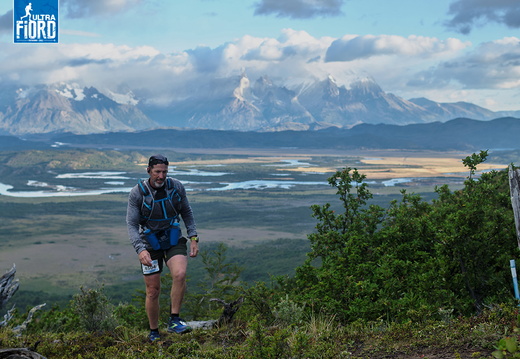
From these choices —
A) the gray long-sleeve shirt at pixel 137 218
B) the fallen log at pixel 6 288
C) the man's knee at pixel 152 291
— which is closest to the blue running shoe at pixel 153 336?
the man's knee at pixel 152 291

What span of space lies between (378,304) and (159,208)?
179 inches

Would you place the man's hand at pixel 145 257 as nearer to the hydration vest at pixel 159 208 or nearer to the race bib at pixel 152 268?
the race bib at pixel 152 268

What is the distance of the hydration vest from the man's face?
12 centimetres

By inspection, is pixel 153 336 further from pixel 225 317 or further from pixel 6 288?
pixel 6 288

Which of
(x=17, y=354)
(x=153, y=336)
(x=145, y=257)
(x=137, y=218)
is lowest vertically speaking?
(x=153, y=336)

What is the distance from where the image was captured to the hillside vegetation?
7.23 meters

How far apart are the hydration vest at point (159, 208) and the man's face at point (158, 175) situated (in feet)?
0.39

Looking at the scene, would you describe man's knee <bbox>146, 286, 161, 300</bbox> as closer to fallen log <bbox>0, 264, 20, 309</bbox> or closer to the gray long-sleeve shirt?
the gray long-sleeve shirt

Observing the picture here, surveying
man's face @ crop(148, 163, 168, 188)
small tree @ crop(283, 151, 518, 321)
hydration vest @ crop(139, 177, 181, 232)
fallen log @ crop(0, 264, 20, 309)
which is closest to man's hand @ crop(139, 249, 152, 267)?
hydration vest @ crop(139, 177, 181, 232)

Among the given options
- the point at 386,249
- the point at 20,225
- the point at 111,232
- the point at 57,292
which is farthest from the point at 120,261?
the point at 386,249

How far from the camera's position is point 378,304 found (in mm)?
10398

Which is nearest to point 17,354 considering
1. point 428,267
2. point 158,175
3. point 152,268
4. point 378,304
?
point 152,268

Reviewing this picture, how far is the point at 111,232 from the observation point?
177 m

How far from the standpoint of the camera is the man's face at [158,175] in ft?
26.9
